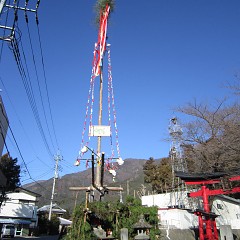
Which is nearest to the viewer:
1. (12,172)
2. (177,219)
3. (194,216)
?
(177,219)

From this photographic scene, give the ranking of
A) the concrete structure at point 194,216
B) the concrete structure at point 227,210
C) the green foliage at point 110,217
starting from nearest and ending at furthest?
the green foliage at point 110,217
the concrete structure at point 194,216
the concrete structure at point 227,210

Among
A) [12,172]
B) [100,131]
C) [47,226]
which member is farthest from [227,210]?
[47,226]

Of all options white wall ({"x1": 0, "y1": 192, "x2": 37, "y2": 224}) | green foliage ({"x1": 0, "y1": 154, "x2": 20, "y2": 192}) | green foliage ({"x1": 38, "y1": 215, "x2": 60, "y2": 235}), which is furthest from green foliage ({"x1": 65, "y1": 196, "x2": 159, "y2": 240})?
green foliage ({"x1": 38, "y1": 215, "x2": 60, "y2": 235})

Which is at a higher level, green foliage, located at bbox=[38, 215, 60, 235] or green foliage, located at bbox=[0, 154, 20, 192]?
green foliage, located at bbox=[0, 154, 20, 192]

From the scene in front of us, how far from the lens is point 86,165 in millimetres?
19094

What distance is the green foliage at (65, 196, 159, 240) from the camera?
14.1 m

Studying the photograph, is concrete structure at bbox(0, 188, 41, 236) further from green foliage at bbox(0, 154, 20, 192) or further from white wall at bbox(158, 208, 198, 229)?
white wall at bbox(158, 208, 198, 229)

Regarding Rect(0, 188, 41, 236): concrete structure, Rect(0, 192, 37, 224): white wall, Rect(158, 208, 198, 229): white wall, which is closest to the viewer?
Rect(158, 208, 198, 229): white wall

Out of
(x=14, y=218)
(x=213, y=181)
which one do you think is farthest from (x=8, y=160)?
(x=213, y=181)

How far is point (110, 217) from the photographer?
15617mm

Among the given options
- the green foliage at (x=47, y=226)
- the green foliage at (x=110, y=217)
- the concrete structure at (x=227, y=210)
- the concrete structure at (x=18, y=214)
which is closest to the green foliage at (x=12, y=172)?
the concrete structure at (x=18, y=214)

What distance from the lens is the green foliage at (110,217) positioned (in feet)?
46.3

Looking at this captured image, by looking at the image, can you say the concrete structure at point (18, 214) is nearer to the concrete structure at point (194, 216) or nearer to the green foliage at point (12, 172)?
the green foliage at point (12, 172)

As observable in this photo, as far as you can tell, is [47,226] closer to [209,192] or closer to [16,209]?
[16,209]
